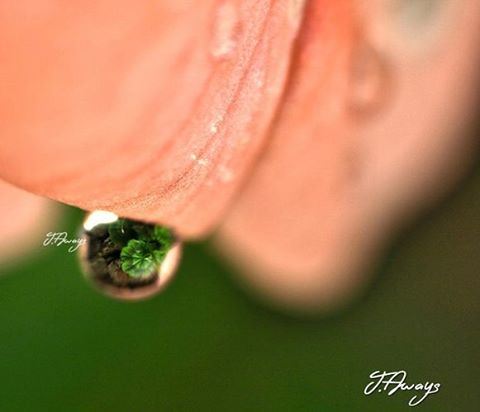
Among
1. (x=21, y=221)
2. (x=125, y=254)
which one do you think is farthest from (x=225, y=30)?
(x=21, y=221)

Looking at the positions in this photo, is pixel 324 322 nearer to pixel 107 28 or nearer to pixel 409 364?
pixel 409 364

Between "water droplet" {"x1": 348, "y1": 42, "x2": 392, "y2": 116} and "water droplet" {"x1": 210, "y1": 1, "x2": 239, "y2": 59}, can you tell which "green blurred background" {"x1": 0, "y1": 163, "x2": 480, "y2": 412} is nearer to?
"water droplet" {"x1": 348, "y1": 42, "x2": 392, "y2": 116}

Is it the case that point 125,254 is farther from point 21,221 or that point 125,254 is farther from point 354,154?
point 354,154

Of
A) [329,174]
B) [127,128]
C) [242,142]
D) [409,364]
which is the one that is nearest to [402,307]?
[409,364]

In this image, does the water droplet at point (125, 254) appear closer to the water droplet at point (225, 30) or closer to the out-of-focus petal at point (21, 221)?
the out-of-focus petal at point (21, 221)

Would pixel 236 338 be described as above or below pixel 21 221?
below

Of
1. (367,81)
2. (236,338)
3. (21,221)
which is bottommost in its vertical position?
(236,338)

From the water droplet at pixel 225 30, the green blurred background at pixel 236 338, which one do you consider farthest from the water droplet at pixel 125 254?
the water droplet at pixel 225 30

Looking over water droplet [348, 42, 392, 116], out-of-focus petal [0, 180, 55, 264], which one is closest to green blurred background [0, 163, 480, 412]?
out-of-focus petal [0, 180, 55, 264]
